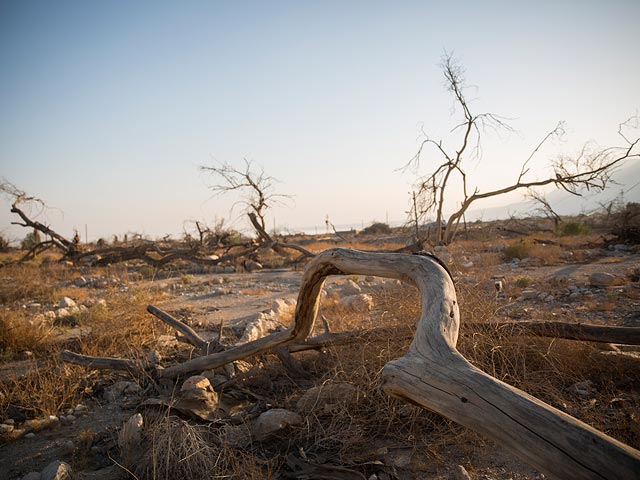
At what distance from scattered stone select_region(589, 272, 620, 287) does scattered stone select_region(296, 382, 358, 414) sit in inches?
257

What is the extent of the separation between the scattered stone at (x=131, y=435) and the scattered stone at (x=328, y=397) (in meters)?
1.21

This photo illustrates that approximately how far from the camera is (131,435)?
8.89 feet

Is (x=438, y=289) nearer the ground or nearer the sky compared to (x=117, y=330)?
nearer the sky

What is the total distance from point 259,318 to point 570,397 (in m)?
4.00

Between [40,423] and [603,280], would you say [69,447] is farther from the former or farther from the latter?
[603,280]

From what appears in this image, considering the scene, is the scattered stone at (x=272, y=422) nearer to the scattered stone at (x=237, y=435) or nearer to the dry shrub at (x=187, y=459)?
the scattered stone at (x=237, y=435)

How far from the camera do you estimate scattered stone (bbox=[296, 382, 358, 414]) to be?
2.96m

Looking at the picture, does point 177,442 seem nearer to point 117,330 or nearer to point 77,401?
point 77,401

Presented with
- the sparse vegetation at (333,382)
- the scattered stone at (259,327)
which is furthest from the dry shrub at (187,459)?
the scattered stone at (259,327)

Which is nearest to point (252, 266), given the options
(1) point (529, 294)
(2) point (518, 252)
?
Result: (2) point (518, 252)

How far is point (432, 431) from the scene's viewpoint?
274 centimetres

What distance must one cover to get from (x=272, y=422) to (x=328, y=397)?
0.50 m

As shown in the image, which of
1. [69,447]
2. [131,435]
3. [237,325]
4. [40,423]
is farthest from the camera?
[237,325]

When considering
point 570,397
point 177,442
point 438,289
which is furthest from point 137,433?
point 570,397
